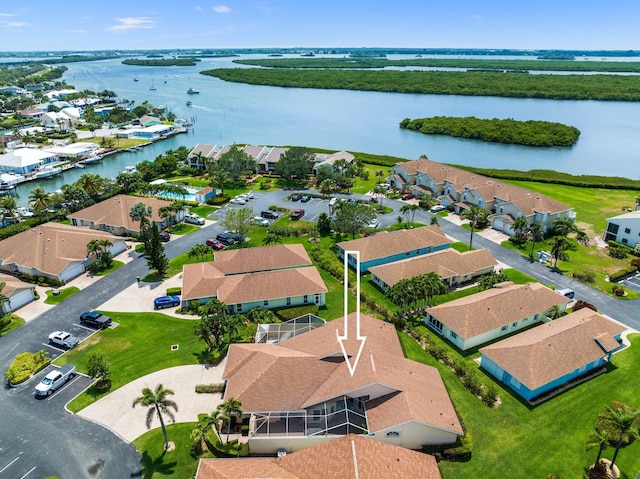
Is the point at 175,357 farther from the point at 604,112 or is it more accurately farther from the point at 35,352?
the point at 604,112

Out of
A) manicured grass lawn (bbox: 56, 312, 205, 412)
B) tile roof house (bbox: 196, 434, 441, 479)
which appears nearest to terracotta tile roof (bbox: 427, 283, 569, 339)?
tile roof house (bbox: 196, 434, 441, 479)

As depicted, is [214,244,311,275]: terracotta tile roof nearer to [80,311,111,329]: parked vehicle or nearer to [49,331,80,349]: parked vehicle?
[80,311,111,329]: parked vehicle

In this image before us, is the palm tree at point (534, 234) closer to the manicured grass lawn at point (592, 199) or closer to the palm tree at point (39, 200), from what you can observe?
the manicured grass lawn at point (592, 199)

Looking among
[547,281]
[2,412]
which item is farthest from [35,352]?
[547,281]

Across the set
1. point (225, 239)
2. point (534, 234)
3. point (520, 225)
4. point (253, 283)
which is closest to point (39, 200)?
point (225, 239)

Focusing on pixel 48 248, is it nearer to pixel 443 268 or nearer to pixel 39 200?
pixel 39 200

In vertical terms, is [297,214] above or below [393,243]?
below
